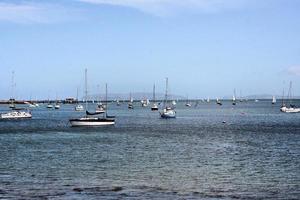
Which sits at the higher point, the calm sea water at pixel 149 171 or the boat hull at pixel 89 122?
the boat hull at pixel 89 122

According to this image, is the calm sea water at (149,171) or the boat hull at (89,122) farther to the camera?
the boat hull at (89,122)

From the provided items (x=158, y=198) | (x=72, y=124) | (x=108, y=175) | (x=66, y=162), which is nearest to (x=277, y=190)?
(x=158, y=198)

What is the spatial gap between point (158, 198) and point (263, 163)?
2186 centimetres

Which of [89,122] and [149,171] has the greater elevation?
[89,122]

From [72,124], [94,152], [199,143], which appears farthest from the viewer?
[72,124]

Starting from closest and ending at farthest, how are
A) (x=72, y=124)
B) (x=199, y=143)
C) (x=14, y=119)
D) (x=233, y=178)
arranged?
1. (x=233, y=178)
2. (x=199, y=143)
3. (x=72, y=124)
4. (x=14, y=119)

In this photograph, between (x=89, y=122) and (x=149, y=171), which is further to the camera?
(x=89, y=122)

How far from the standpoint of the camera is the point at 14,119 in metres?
172

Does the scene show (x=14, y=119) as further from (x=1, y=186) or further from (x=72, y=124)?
(x=1, y=186)

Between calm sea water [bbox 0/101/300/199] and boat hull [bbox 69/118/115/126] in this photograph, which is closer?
calm sea water [bbox 0/101/300/199]

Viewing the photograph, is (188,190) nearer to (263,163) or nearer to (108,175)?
(108,175)

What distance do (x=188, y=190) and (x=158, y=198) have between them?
382 cm

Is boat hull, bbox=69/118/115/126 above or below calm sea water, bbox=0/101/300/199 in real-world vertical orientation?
above

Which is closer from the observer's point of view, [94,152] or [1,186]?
[1,186]
